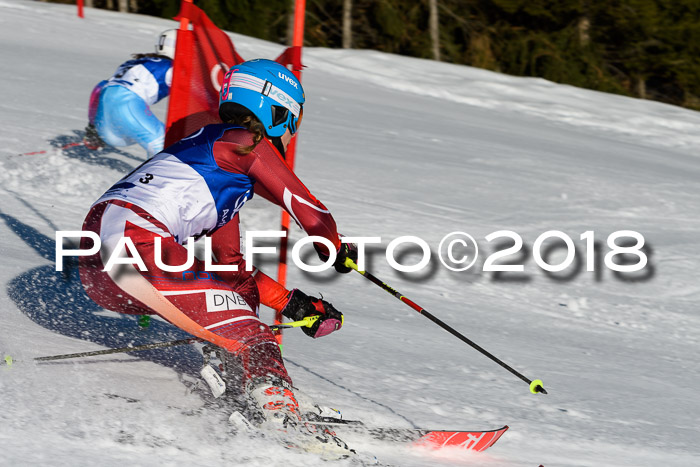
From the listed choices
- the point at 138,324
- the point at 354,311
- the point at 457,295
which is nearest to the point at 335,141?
the point at 457,295

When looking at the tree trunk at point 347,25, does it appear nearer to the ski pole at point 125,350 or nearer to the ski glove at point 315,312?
the ski glove at point 315,312

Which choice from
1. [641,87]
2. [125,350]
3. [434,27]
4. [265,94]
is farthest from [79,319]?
[641,87]

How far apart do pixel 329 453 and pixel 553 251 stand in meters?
4.53

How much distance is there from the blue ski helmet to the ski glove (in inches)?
26.3

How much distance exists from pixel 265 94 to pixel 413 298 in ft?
8.58

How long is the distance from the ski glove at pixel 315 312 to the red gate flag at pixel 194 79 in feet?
5.03

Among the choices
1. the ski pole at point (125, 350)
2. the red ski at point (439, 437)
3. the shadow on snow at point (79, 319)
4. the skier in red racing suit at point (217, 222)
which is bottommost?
the red ski at point (439, 437)

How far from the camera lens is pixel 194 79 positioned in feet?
14.7

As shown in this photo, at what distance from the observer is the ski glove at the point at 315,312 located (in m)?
3.21

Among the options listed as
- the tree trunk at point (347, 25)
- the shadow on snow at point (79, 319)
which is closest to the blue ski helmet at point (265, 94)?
the shadow on snow at point (79, 319)

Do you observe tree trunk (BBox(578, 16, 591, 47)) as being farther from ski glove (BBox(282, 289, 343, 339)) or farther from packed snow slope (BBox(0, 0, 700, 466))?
ski glove (BBox(282, 289, 343, 339))

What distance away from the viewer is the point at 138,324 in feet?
12.8

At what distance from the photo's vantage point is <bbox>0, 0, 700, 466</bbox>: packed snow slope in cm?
293

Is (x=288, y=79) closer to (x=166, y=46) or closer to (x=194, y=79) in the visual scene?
(x=194, y=79)
